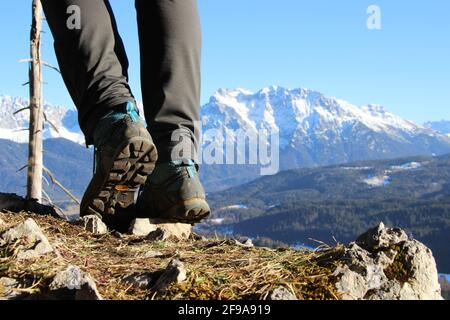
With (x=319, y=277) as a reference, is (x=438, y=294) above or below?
below

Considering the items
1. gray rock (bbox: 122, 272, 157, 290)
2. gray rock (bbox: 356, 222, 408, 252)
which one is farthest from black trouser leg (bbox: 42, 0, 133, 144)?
gray rock (bbox: 356, 222, 408, 252)

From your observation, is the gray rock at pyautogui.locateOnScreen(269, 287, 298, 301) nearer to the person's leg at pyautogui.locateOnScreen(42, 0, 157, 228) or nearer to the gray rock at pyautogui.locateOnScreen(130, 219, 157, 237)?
the person's leg at pyautogui.locateOnScreen(42, 0, 157, 228)

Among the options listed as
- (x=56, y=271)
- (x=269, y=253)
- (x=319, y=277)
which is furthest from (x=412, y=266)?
(x=56, y=271)

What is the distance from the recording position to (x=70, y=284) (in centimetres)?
169

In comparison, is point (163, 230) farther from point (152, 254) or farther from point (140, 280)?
point (140, 280)

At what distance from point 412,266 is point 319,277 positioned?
35 cm

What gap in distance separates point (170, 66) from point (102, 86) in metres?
0.37

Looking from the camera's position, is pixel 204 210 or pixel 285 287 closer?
pixel 285 287

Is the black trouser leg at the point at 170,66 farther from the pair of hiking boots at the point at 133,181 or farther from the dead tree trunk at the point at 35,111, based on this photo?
the dead tree trunk at the point at 35,111

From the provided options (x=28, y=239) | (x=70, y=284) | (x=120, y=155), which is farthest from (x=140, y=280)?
(x=120, y=155)

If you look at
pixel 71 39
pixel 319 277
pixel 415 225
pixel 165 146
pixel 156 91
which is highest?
pixel 71 39

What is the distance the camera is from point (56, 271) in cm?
182
